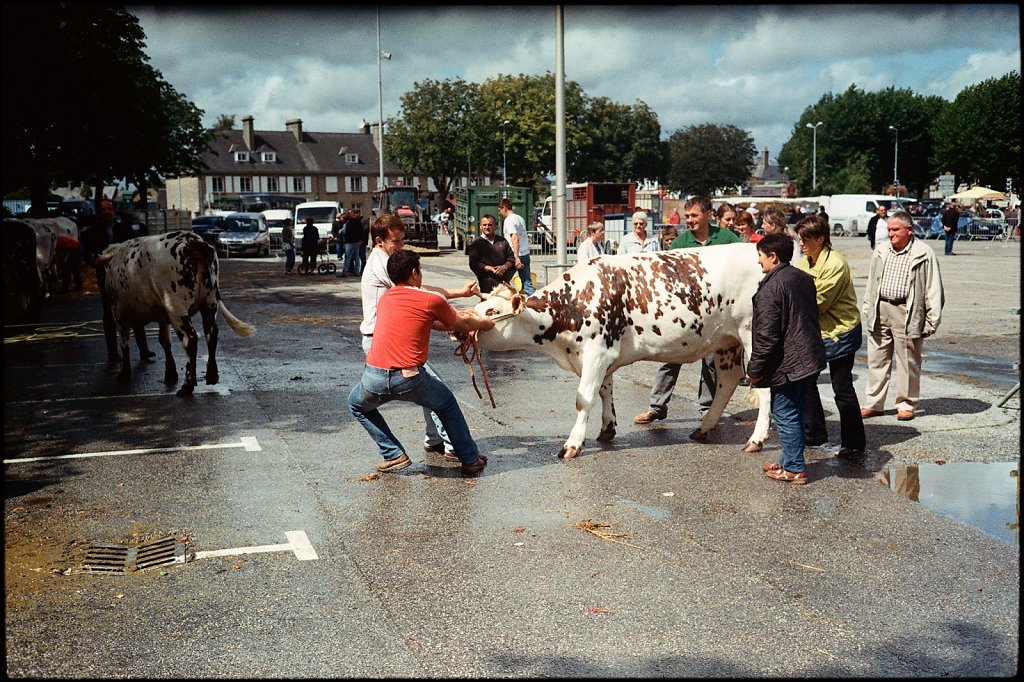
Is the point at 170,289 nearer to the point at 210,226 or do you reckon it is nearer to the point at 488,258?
the point at 488,258

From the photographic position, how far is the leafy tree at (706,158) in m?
102

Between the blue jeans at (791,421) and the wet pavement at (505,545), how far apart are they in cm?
22

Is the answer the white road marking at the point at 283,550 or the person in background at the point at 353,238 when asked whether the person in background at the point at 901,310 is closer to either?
the white road marking at the point at 283,550

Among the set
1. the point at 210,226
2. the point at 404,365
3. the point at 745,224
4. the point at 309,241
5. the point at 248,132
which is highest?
the point at 248,132

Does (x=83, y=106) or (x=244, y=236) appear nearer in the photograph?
(x=83, y=106)

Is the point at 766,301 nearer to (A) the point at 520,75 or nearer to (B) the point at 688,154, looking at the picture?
(A) the point at 520,75

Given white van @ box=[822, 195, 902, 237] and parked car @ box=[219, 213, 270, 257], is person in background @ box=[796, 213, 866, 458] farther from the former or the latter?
white van @ box=[822, 195, 902, 237]

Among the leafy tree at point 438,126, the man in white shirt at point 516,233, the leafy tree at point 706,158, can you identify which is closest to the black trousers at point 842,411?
the man in white shirt at point 516,233

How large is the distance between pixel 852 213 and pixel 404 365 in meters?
56.4

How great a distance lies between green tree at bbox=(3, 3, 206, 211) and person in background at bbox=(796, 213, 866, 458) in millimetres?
6142

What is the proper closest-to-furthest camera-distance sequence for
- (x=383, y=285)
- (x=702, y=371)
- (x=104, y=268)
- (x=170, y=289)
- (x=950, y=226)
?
(x=383, y=285)
(x=702, y=371)
(x=170, y=289)
(x=104, y=268)
(x=950, y=226)

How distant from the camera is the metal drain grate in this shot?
5.69 m

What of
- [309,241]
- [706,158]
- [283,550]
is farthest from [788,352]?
[706,158]

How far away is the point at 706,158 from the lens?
334 feet
